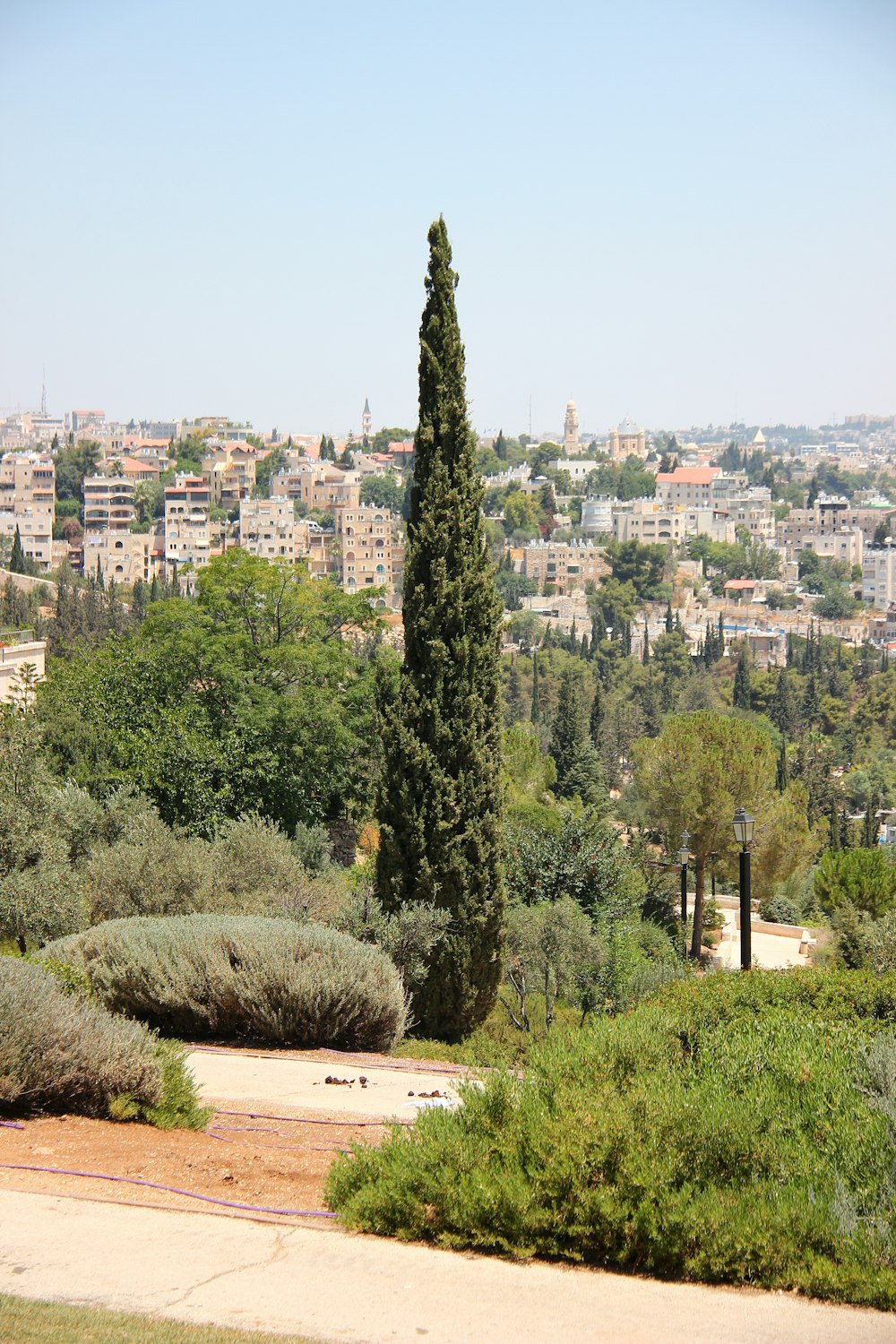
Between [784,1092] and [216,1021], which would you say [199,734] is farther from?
[784,1092]

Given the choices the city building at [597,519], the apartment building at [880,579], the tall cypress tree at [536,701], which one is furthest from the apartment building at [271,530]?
the apartment building at [880,579]

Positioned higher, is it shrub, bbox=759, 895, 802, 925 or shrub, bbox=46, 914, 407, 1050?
shrub, bbox=46, 914, 407, 1050

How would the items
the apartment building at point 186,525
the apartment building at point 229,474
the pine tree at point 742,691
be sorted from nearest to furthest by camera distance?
the pine tree at point 742,691
the apartment building at point 186,525
the apartment building at point 229,474

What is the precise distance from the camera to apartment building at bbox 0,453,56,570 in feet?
377

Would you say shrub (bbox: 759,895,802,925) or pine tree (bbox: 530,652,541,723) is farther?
pine tree (bbox: 530,652,541,723)

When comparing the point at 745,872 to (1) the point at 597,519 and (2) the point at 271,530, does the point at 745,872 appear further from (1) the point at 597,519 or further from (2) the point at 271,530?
(1) the point at 597,519

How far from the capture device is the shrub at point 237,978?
735cm

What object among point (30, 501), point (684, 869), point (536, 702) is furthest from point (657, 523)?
point (684, 869)

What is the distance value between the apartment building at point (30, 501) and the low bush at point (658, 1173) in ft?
357

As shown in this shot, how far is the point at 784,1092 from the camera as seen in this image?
5.00 metres

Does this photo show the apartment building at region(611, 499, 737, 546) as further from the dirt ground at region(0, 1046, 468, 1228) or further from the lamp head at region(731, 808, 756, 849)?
the dirt ground at region(0, 1046, 468, 1228)

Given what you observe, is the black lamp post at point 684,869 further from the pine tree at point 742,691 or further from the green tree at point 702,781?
the pine tree at point 742,691

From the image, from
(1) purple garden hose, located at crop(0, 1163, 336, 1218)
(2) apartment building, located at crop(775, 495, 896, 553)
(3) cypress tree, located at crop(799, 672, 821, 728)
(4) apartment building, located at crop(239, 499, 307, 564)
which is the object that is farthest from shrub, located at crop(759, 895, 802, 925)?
(2) apartment building, located at crop(775, 495, 896, 553)

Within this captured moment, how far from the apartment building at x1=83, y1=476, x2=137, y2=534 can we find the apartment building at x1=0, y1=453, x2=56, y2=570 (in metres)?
3.13
